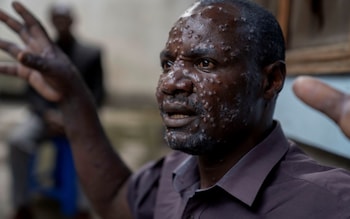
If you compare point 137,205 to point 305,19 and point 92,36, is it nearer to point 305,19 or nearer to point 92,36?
point 305,19

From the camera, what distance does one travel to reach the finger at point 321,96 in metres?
1.11

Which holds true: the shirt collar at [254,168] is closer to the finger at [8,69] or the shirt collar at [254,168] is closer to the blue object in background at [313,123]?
the blue object in background at [313,123]

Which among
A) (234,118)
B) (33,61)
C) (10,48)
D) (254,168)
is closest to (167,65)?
(234,118)

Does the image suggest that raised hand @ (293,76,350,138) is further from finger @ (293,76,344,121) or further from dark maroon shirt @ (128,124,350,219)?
dark maroon shirt @ (128,124,350,219)

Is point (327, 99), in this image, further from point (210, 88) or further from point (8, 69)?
point (8, 69)

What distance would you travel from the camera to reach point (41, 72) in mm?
1399

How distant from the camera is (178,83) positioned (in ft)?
3.32

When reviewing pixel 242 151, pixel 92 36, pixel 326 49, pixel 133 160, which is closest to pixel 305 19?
pixel 326 49

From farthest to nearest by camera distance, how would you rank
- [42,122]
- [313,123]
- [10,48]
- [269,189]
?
[42,122]
[313,123]
[10,48]
[269,189]

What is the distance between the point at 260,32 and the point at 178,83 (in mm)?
217

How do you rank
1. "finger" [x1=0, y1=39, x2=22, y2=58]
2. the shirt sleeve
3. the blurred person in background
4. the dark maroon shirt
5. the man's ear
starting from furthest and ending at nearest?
the blurred person in background
"finger" [x1=0, y1=39, x2=22, y2=58]
the shirt sleeve
the man's ear
the dark maroon shirt

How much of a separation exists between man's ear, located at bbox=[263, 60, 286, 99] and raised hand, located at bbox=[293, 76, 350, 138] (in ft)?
0.43

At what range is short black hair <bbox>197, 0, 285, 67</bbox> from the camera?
3.31ft

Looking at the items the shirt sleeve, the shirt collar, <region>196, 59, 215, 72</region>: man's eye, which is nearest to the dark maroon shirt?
the shirt collar
